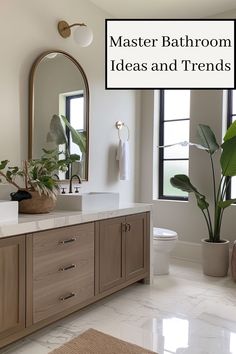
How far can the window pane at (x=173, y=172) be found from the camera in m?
3.82

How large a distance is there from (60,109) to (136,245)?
54.4 inches

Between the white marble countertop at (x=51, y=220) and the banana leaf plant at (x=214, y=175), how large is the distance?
37.1 inches

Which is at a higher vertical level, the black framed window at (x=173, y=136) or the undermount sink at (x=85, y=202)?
the black framed window at (x=173, y=136)

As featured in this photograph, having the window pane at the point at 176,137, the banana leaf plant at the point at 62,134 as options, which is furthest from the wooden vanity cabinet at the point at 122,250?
the window pane at the point at 176,137

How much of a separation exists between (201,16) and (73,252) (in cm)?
287

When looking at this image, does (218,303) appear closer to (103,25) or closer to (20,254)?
(20,254)

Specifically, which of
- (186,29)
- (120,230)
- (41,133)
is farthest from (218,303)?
(186,29)

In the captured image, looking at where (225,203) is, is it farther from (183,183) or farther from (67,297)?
(67,297)

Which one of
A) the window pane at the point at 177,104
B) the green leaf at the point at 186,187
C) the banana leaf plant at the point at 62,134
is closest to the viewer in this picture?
the banana leaf plant at the point at 62,134

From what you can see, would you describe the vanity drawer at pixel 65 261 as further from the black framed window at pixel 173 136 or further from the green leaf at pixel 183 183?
the black framed window at pixel 173 136

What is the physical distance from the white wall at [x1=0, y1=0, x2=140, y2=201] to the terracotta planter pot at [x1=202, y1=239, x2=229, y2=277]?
116 cm

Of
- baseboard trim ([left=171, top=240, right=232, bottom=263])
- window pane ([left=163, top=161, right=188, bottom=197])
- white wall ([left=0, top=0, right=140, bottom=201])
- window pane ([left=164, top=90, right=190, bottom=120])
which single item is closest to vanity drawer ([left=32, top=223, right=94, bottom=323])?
white wall ([left=0, top=0, right=140, bottom=201])

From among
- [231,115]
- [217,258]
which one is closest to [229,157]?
[231,115]

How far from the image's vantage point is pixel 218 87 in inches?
111
